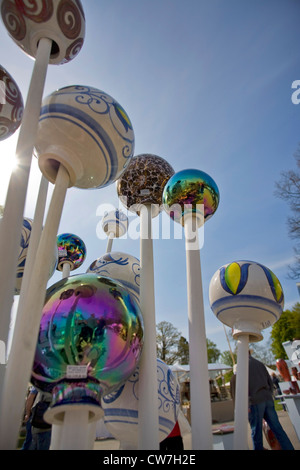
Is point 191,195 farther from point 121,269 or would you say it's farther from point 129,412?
point 129,412

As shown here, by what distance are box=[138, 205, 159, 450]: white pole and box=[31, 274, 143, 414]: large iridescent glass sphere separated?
0.26 meters

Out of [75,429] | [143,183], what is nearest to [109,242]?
[143,183]

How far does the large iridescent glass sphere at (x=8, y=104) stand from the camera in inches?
81.6

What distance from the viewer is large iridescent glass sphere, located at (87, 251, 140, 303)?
7.61 feet

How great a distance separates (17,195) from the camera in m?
1.39

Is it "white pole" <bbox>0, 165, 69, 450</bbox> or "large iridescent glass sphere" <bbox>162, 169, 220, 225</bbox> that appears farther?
"large iridescent glass sphere" <bbox>162, 169, 220, 225</bbox>

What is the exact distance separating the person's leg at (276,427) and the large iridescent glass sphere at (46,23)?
354cm

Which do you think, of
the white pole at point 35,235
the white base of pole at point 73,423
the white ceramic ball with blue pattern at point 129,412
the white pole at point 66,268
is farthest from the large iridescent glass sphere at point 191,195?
the white pole at point 66,268

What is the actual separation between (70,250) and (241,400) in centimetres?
261

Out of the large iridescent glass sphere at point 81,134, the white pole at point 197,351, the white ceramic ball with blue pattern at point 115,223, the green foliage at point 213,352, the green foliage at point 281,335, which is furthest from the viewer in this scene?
the green foliage at point 213,352

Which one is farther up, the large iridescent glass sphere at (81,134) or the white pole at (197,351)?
the large iridescent glass sphere at (81,134)

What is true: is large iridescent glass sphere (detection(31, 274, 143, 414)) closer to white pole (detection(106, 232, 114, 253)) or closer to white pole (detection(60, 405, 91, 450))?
white pole (detection(60, 405, 91, 450))

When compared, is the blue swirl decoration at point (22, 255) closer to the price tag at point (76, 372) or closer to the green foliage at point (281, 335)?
the price tag at point (76, 372)

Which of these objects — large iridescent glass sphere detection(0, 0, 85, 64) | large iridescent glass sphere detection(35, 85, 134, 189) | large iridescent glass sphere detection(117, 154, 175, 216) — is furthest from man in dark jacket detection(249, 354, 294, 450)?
large iridescent glass sphere detection(0, 0, 85, 64)
